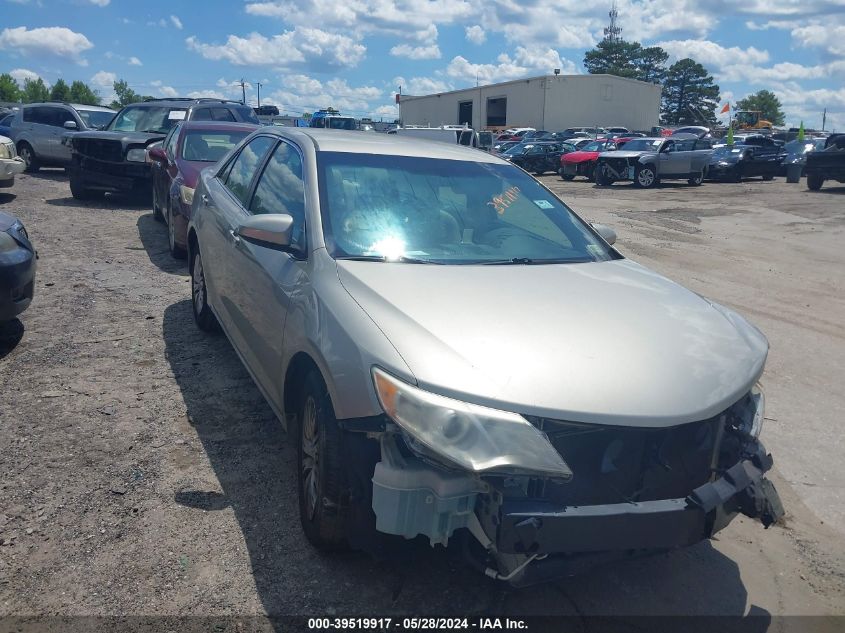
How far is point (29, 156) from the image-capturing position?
1862 centimetres

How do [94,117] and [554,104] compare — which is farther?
[554,104]

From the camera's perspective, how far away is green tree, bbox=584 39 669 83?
3898 inches

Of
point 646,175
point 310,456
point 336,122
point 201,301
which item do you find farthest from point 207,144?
point 336,122

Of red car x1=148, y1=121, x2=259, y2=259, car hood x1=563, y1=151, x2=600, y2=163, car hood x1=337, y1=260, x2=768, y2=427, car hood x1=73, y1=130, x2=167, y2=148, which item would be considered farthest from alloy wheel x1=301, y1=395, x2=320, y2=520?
car hood x1=563, y1=151, x2=600, y2=163

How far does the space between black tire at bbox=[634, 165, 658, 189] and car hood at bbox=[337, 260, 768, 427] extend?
2097 centimetres

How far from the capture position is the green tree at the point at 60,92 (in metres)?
85.2

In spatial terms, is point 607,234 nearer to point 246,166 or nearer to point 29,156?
point 246,166

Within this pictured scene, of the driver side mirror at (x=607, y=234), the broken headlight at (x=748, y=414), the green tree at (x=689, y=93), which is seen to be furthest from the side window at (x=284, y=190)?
the green tree at (x=689, y=93)

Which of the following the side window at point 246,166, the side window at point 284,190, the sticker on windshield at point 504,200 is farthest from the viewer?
the side window at point 246,166

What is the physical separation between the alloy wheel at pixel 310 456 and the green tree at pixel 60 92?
9449cm

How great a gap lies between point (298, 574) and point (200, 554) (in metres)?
0.44

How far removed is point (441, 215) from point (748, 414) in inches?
68.4

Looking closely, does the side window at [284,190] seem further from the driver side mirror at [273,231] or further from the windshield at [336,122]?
the windshield at [336,122]

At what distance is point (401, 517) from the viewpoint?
2418 mm
